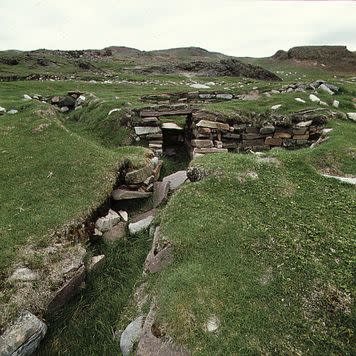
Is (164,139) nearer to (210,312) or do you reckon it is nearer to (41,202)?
(41,202)

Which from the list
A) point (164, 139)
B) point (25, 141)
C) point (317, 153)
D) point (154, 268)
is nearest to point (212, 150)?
point (164, 139)

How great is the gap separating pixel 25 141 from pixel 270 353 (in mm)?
8588

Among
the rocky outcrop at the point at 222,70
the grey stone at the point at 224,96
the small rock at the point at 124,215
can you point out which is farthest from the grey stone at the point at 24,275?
the rocky outcrop at the point at 222,70

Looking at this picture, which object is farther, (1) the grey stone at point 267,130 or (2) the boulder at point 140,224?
(1) the grey stone at point 267,130

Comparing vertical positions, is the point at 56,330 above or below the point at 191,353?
below

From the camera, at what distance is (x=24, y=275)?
5.64m

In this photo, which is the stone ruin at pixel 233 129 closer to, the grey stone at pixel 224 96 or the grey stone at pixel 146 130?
the grey stone at pixel 146 130

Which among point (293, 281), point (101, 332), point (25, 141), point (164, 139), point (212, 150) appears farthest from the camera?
point (164, 139)

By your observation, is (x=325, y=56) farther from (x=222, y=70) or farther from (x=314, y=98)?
(x=314, y=98)

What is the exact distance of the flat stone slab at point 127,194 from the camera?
8.43 m

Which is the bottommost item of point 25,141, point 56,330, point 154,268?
point 56,330

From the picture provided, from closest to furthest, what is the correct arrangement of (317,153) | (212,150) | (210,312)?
(210,312), (317,153), (212,150)

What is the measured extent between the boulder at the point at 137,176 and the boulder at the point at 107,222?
4.34 feet

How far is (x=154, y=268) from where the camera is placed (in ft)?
18.9
